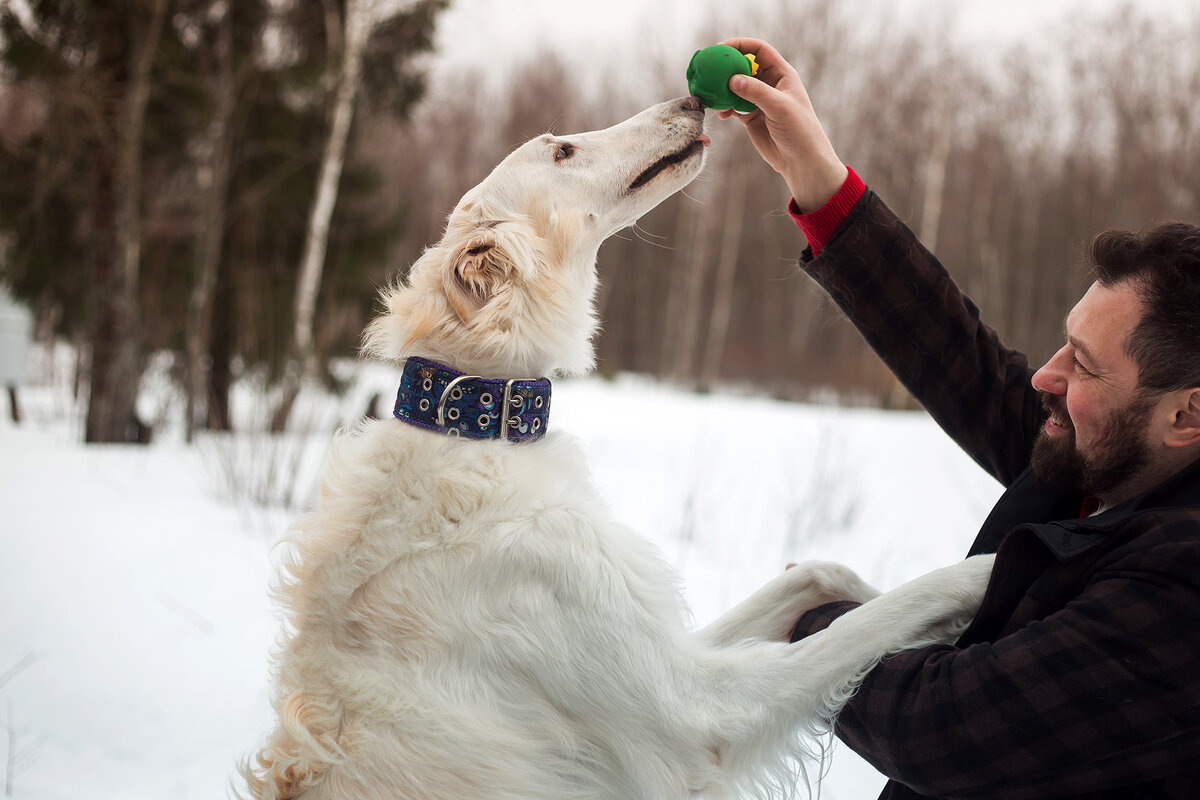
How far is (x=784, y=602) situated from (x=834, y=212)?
91cm

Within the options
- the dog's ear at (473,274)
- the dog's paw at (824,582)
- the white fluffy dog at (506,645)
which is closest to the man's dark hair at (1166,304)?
the white fluffy dog at (506,645)

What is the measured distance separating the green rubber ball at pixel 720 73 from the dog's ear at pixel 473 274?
64 cm

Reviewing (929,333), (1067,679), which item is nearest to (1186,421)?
(1067,679)

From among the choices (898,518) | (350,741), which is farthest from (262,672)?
(898,518)

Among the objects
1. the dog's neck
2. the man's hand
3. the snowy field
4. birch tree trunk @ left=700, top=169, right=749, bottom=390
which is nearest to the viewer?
the dog's neck

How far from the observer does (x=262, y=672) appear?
3422mm

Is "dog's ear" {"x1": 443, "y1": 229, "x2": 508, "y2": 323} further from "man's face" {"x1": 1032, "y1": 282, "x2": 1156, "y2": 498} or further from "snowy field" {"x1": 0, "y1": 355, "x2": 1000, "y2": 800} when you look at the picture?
"man's face" {"x1": 1032, "y1": 282, "x2": 1156, "y2": 498}

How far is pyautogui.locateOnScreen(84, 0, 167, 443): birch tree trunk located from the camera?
7.18 m

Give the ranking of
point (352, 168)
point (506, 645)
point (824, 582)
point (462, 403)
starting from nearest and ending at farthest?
point (506, 645), point (462, 403), point (824, 582), point (352, 168)

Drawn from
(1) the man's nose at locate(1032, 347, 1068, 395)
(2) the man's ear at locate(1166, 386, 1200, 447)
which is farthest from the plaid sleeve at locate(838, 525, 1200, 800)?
(1) the man's nose at locate(1032, 347, 1068, 395)

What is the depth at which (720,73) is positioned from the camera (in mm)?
1978

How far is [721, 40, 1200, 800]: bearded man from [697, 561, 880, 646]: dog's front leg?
0.30 ft

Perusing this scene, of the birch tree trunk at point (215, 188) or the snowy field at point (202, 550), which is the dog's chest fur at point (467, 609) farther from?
the birch tree trunk at point (215, 188)

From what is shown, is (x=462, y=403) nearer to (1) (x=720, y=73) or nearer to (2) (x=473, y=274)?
(2) (x=473, y=274)
